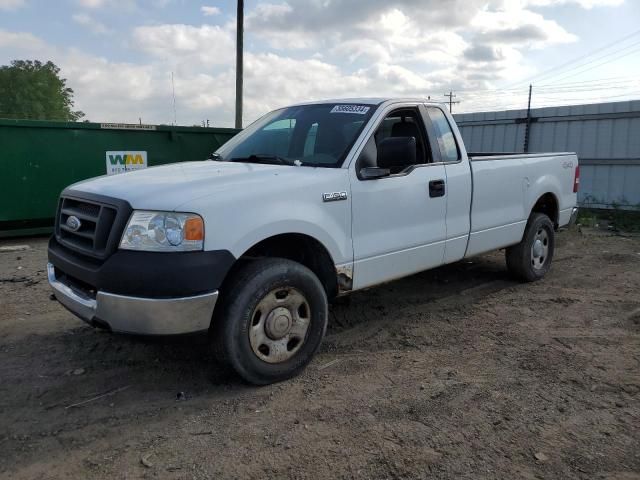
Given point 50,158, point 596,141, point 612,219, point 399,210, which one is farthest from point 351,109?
point 596,141

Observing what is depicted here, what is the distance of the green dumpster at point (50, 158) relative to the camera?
800 cm

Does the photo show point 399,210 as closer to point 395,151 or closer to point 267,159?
point 395,151

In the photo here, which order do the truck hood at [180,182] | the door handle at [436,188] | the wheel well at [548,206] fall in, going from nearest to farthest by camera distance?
the truck hood at [180,182] → the door handle at [436,188] → the wheel well at [548,206]

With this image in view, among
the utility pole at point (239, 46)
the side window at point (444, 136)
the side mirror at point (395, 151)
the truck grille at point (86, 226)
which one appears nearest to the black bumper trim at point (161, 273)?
the truck grille at point (86, 226)

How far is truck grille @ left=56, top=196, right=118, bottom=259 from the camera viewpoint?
10.4 feet

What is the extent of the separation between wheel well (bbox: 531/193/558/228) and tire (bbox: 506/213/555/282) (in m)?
0.19

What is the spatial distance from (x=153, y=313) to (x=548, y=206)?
16.8 feet

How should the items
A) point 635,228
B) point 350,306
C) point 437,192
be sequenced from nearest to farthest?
point 437,192, point 350,306, point 635,228

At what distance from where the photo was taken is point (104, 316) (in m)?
3.07

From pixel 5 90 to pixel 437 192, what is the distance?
62722mm

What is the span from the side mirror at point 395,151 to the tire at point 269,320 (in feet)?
3.41

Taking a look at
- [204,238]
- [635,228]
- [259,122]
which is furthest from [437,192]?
[635,228]

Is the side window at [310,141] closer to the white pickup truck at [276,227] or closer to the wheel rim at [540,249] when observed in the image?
the white pickup truck at [276,227]

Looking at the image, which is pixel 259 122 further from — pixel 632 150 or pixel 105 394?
pixel 632 150
